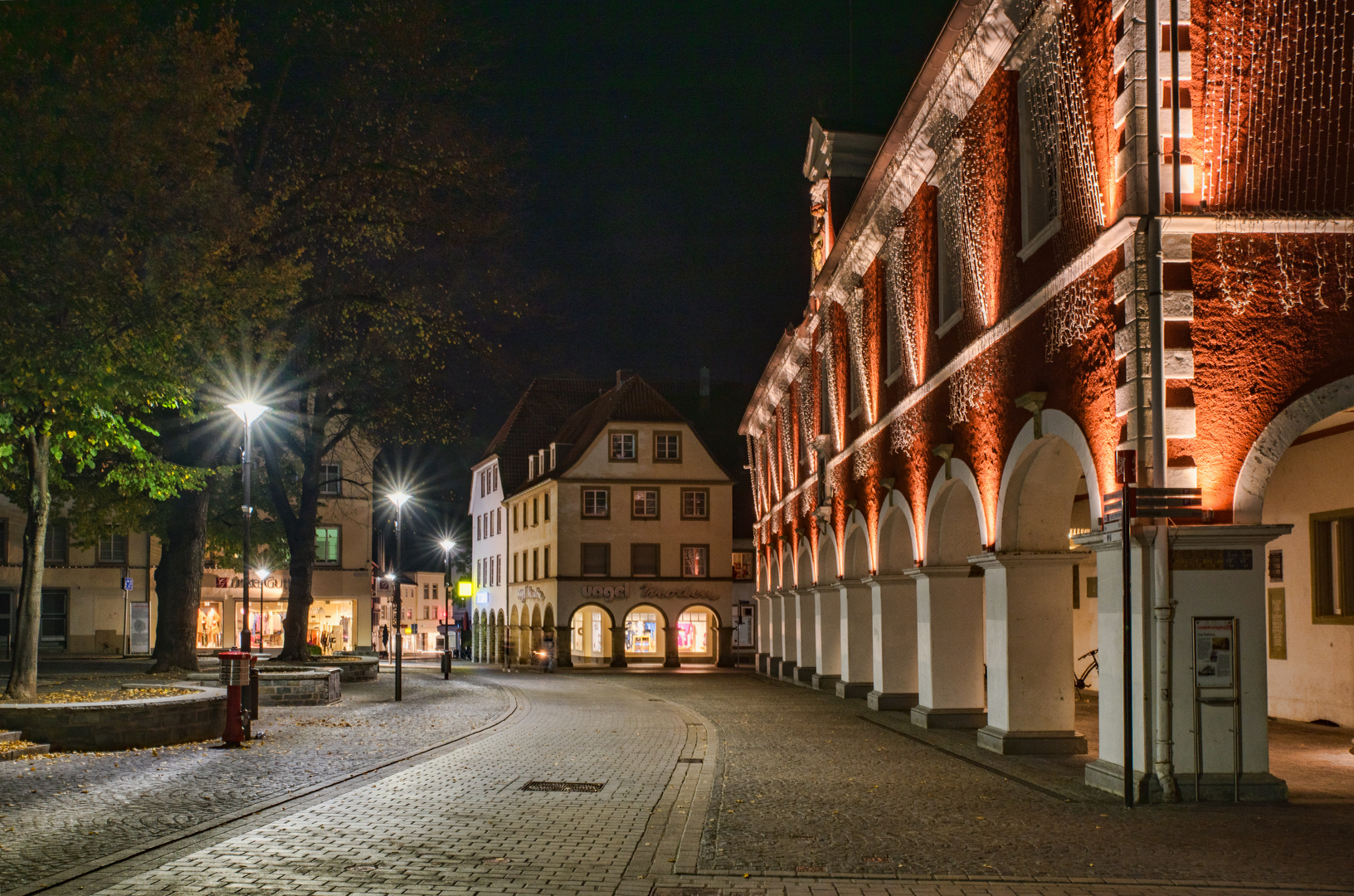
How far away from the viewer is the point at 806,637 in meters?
35.0

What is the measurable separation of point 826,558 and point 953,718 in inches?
442

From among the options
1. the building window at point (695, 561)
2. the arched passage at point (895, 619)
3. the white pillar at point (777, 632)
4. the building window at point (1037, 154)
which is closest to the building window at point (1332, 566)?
the arched passage at point (895, 619)

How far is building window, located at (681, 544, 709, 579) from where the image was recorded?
58406mm

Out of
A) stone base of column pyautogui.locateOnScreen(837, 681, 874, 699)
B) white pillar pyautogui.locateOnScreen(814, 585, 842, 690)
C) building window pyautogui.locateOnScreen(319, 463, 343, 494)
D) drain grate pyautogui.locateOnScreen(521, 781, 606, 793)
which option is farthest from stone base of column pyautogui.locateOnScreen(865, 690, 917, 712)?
building window pyautogui.locateOnScreen(319, 463, 343, 494)

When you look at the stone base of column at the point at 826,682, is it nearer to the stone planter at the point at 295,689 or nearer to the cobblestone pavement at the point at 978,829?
the stone planter at the point at 295,689

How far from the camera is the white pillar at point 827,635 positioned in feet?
103

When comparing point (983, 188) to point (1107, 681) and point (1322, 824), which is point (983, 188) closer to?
point (1107, 681)

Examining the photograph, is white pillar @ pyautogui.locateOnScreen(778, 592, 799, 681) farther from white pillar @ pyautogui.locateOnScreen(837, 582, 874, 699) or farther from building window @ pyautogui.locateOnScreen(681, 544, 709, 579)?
building window @ pyautogui.locateOnScreen(681, 544, 709, 579)

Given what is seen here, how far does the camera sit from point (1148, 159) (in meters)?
12.2

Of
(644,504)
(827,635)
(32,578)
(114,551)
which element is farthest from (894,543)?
(114,551)

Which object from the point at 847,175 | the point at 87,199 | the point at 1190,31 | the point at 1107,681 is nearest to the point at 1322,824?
the point at 1107,681

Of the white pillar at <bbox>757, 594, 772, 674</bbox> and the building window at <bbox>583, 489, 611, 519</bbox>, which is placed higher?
the building window at <bbox>583, 489, 611, 519</bbox>

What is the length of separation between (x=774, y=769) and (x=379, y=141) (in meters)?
18.0

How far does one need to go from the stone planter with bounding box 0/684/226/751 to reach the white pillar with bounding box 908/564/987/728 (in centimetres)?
1080
